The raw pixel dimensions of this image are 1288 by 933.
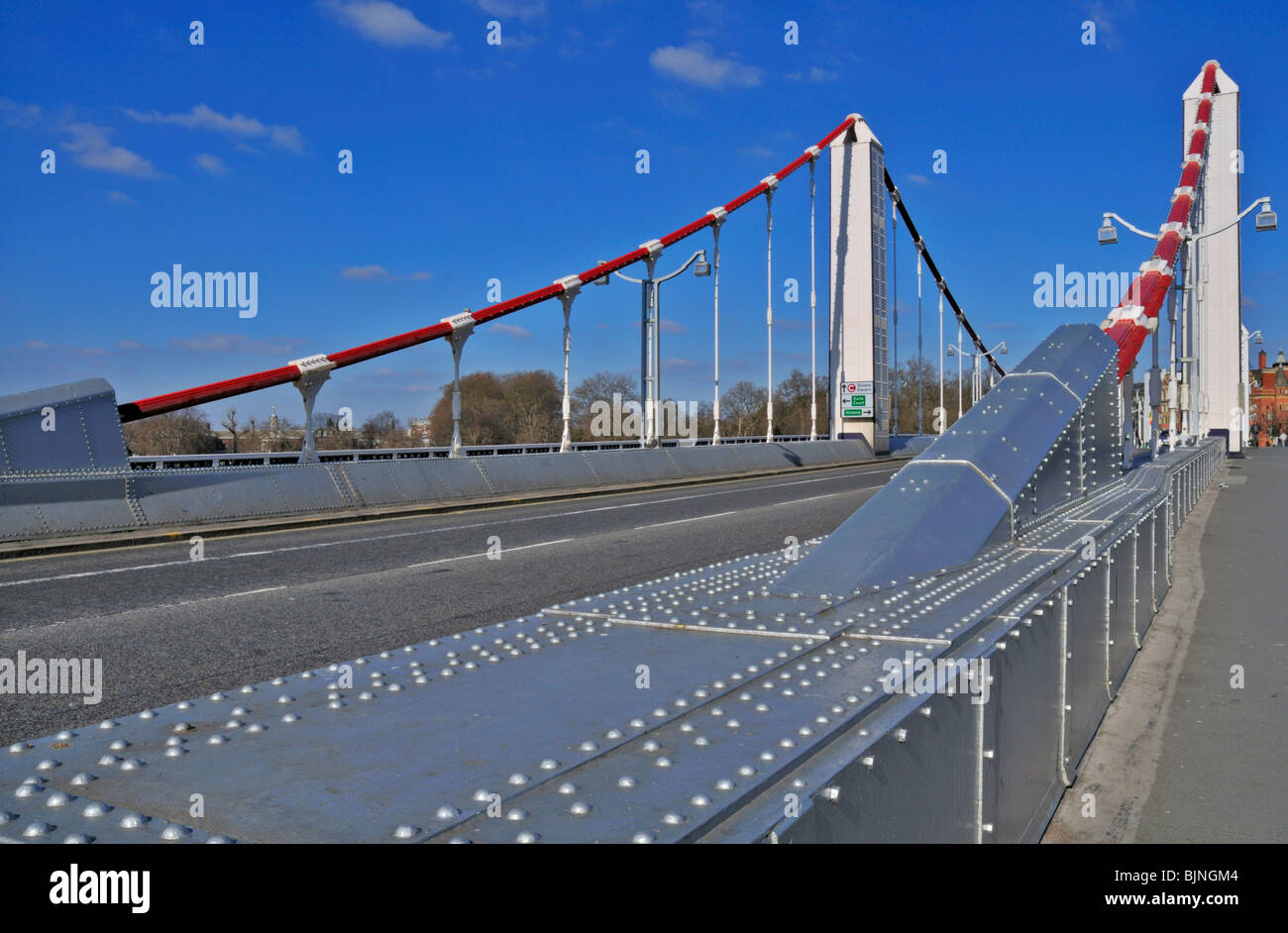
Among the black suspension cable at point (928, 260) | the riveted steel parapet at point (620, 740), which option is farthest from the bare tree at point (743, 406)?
the riveted steel parapet at point (620, 740)

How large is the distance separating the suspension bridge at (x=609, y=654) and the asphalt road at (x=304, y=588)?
0.05 m

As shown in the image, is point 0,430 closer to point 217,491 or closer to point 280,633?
point 217,491

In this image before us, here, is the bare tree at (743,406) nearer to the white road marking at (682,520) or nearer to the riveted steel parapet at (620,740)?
the white road marking at (682,520)

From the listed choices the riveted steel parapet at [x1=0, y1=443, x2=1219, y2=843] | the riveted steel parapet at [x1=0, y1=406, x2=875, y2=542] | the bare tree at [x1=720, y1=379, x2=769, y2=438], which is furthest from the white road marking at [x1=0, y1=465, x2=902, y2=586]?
the bare tree at [x1=720, y1=379, x2=769, y2=438]

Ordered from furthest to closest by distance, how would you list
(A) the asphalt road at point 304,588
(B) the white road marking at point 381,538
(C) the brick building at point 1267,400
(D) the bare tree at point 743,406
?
1. (C) the brick building at point 1267,400
2. (D) the bare tree at point 743,406
3. (B) the white road marking at point 381,538
4. (A) the asphalt road at point 304,588

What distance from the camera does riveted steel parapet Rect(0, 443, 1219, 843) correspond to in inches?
62.6

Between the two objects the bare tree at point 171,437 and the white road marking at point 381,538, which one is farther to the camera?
the bare tree at point 171,437

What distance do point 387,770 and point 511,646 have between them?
3.31 ft

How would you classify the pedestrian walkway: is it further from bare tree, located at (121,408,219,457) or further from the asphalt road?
bare tree, located at (121,408,219,457)

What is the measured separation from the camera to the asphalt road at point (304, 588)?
5.48 m

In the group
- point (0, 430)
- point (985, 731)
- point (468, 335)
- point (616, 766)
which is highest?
point (468, 335)

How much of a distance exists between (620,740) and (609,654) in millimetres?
780

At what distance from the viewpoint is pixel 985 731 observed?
2.61 metres
